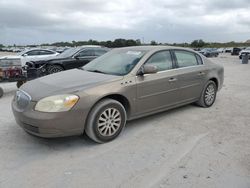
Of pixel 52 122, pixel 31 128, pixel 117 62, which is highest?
pixel 117 62

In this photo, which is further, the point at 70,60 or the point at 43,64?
the point at 70,60

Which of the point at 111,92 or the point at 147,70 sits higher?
the point at 147,70

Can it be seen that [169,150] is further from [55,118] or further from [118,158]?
[55,118]

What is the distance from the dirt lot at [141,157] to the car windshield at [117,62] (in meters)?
1.07

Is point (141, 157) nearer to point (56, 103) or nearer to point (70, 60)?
point (56, 103)

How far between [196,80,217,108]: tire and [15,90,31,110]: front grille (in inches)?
148

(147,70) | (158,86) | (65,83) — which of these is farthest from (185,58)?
(65,83)

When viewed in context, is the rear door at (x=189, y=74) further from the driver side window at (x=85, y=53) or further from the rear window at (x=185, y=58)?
the driver side window at (x=85, y=53)

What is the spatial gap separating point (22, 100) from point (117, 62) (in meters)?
1.82

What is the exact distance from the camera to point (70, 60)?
1028 centimetres

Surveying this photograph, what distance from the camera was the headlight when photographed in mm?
3473

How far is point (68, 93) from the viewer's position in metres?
3.57

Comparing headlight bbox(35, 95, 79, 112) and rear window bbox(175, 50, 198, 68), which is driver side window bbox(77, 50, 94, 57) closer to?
rear window bbox(175, 50, 198, 68)

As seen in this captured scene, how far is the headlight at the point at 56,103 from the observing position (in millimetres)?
3473
